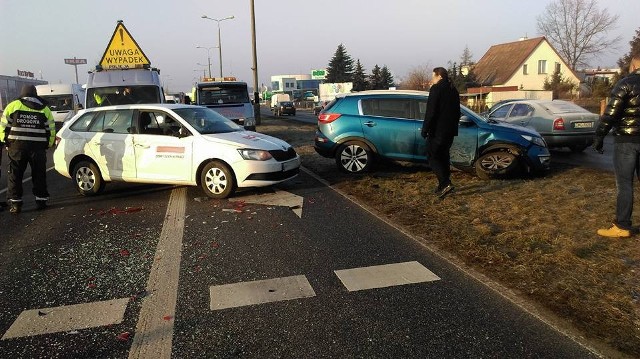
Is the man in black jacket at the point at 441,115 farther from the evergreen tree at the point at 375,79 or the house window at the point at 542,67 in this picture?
the evergreen tree at the point at 375,79

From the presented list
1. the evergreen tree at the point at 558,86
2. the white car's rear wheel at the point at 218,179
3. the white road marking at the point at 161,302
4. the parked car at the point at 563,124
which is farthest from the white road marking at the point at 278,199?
the evergreen tree at the point at 558,86

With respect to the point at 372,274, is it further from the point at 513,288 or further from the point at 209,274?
the point at 209,274

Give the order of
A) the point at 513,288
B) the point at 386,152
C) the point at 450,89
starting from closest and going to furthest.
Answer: the point at 513,288
the point at 450,89
the point at 386,152

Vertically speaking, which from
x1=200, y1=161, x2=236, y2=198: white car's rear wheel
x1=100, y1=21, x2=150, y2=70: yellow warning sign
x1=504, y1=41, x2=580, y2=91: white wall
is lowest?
x1=200, y1=161, x2=236, y2=198: white car's rear wheel

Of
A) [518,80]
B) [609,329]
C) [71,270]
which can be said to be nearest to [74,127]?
[71,270]

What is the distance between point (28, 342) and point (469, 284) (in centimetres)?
344

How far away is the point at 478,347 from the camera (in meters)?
3.19

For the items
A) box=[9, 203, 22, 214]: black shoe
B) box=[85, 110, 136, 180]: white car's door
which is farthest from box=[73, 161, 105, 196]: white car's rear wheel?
box=[9, 203, 22, 214]: black shoe

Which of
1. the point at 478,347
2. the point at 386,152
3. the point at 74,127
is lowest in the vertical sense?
the point at 478,347

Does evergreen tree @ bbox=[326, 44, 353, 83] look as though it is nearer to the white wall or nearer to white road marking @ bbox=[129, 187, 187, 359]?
the white wall

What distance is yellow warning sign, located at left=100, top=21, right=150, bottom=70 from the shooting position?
48.9 ft

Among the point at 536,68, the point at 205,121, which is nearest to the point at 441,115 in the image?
the point at 205,121

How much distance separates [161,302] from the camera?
3982 mm

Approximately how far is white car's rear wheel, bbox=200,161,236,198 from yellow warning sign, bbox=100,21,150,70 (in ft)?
28.4
